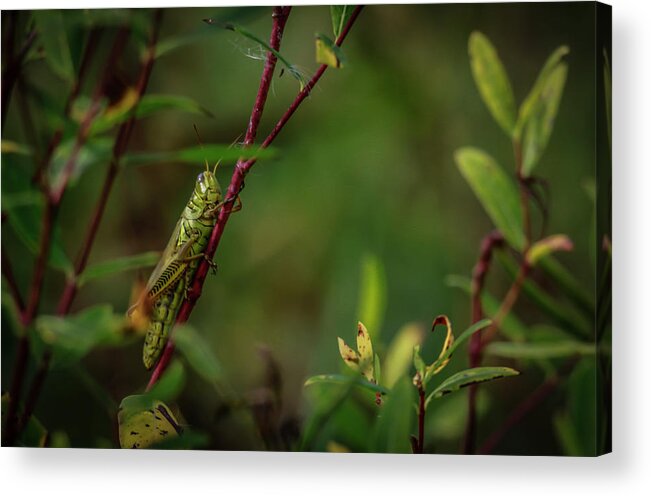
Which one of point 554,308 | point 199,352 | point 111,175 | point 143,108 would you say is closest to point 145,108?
point 143,108

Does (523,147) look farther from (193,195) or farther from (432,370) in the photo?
(193,195)

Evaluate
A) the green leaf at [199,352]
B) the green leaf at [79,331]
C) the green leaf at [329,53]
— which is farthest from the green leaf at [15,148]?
the green leaf at [329,53]

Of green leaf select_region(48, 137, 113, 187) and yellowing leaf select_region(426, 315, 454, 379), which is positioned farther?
green leaf select_region(48, 137, 113, 187)

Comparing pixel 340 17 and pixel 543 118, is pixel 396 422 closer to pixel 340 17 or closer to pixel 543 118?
pixel 543 118

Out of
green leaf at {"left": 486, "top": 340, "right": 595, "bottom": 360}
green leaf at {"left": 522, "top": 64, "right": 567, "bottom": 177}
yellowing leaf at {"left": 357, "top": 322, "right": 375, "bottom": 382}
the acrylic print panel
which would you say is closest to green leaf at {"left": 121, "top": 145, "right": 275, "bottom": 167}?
the acrylic print panel

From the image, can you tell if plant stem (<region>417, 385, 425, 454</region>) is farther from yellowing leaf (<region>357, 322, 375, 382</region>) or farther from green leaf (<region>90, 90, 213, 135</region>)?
green leaf (<region>90, 90, 213, 135</region>)

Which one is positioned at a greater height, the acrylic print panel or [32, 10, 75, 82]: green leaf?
[32, 10, 75, 82]: green leaf

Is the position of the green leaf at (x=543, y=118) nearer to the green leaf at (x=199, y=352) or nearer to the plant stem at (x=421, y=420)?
the plant stem at (x=421, y=420)
